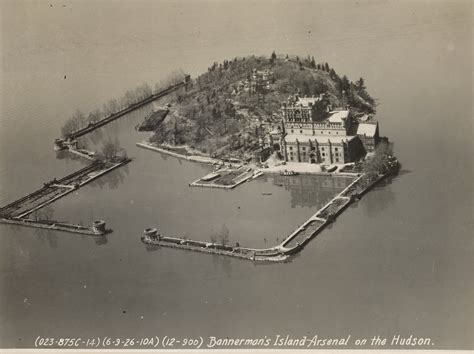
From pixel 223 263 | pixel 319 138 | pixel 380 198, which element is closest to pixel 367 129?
pixel 319 138

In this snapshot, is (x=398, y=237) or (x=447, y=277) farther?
(x=398, y=237)

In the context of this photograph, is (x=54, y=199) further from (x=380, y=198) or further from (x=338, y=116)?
(x=380, y=198)

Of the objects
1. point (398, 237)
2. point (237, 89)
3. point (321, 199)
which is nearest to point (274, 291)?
point (398, 237)

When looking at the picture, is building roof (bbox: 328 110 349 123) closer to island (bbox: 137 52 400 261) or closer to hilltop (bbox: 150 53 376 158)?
island (bbox: 137 52 400 261)

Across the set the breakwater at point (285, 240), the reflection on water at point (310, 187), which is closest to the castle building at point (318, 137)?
the reflection on water at point (310, 187)

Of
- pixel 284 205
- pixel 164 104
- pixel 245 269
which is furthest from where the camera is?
pixel 164 104

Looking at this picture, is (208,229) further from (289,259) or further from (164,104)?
(164,104)
